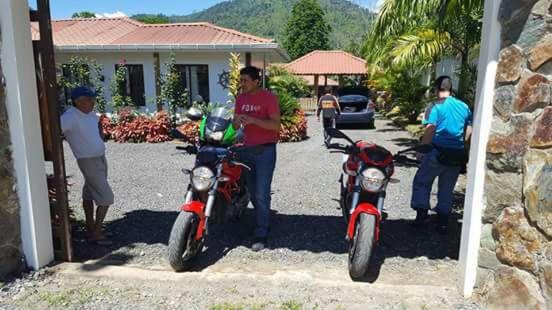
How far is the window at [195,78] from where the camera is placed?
15.9 meters

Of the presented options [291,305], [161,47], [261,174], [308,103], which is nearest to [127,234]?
[261,174]

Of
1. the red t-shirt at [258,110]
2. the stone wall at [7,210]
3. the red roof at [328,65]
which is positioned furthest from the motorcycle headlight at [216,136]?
the red roof at [328,65]

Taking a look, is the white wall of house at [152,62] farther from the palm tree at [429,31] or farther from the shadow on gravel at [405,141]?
the shadow on gravel at [405,141]

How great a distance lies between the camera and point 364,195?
3.87 m

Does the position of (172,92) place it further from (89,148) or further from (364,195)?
(364,195)

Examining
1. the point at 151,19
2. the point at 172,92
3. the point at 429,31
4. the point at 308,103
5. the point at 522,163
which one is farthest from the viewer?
the point at 151,19

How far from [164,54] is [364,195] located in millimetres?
13345

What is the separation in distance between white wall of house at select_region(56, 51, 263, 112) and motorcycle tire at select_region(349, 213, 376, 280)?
41.6 feet

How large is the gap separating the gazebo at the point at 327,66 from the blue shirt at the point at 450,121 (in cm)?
2628

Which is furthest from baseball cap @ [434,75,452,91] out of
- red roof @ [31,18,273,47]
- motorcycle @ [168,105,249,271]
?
red roof @ [31,18,273,47]

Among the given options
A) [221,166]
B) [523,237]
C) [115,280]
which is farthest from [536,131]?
[115,280]

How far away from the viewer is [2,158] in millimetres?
3555

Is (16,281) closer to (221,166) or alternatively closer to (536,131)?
(221,166)

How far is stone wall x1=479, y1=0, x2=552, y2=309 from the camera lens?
2768mm
